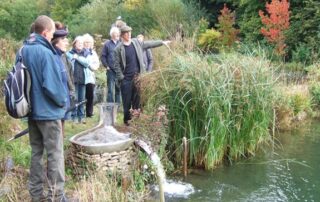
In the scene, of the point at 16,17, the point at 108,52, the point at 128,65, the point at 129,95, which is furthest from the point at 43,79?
the point at 16,17

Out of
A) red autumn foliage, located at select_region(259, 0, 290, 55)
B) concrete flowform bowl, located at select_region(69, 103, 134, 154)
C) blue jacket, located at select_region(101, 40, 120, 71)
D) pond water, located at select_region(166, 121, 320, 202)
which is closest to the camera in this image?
concrete flowform bowl, located at select_region(69, 103, 134, 154)

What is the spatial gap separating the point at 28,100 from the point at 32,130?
38 centimetres

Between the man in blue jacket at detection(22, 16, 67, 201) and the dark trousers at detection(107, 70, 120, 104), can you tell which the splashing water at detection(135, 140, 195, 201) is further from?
the dark trousers at detection(107, 70, 120, 104)

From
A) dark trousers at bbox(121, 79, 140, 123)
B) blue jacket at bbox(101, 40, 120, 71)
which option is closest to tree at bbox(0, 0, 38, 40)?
blue jacket at bbox(101, 40, 120, 71)

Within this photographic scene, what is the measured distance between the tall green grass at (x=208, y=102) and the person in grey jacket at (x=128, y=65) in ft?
0.62

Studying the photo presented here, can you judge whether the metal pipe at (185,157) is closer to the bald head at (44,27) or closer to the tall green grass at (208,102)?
the tall green grass at (208,102)

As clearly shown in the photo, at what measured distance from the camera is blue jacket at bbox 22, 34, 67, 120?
419cm

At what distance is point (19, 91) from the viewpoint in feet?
13.6

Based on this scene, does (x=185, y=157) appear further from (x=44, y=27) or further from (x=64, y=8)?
(x=64, y=8)

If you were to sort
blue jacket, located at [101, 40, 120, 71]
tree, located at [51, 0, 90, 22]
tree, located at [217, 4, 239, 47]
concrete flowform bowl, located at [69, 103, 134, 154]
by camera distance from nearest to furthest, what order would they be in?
concrete flowform bowl, located at [69, 103, 134, 154]
blue jacket, located at [101, 40, 120, 71]
tree, located at [217, 4, 239, 47]
tree, located at [51, 0, 90, 22]

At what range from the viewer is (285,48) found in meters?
17.6

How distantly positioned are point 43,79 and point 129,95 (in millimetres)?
3182

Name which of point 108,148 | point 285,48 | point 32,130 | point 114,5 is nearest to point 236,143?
point 108,148

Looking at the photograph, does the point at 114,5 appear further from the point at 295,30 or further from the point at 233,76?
the point at 233,76
